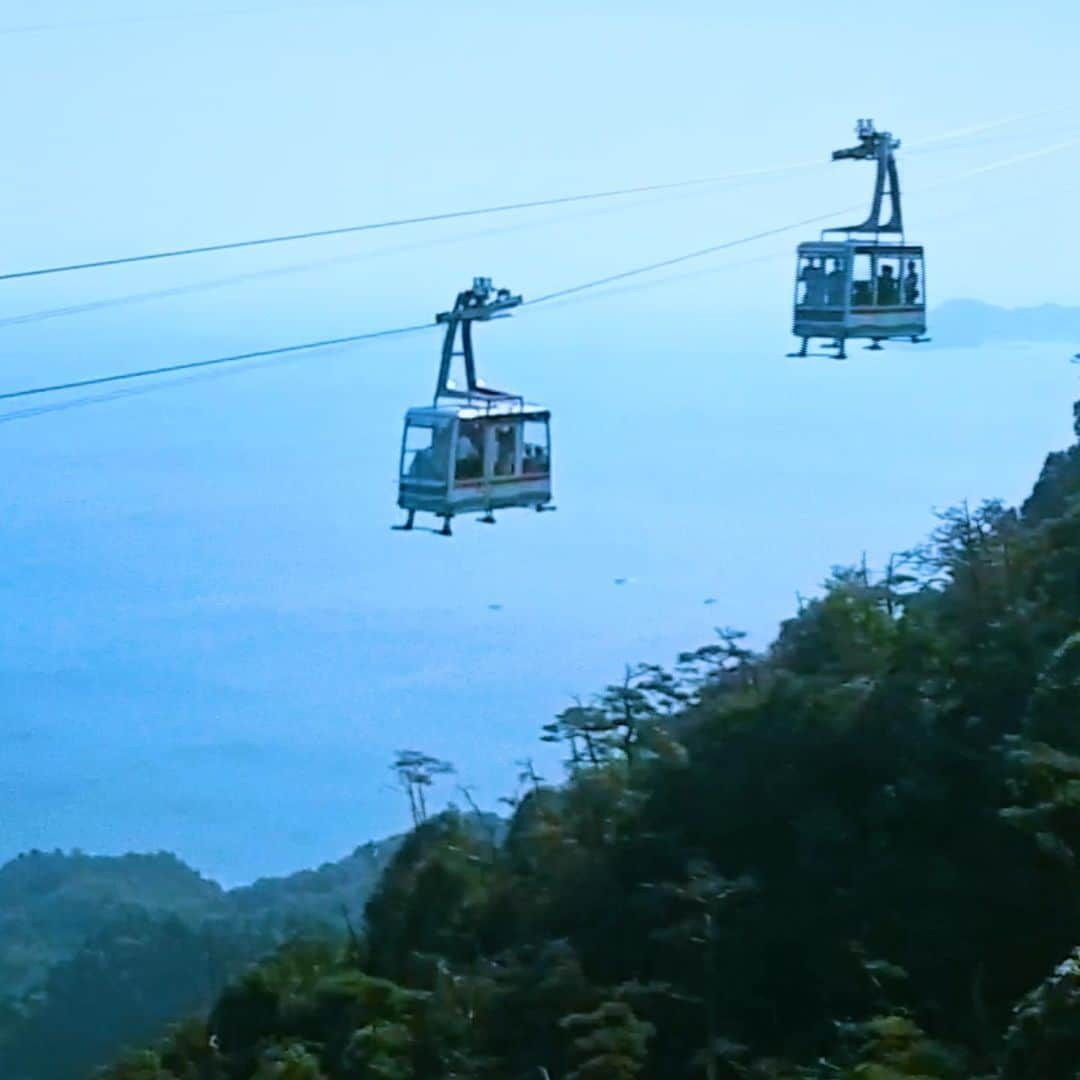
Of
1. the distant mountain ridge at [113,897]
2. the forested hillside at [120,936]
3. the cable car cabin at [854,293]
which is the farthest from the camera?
the distant mountain ridge at [113,897]

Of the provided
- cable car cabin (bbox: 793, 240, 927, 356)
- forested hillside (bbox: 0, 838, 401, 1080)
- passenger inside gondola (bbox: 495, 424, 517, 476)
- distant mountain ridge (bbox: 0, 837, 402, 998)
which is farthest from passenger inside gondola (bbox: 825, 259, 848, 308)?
distant mountain ridge (bbox: 0, 837, 402, 998)

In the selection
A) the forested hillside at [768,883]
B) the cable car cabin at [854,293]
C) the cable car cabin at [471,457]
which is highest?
the cable car cabin at [854,293]

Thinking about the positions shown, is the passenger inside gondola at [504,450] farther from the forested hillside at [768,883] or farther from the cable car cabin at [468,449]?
the forested hillside at [768,883]

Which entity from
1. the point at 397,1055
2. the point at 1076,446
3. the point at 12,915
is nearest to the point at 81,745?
the point at 12,915

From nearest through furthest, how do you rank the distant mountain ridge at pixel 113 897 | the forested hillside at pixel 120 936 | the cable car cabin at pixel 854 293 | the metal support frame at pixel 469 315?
the metal support frame at pixel 469 315
the cable car cabin at pixel 854 293
the forested hillside at pixel 120 936
the distant mountain ridge at pixel 113 897

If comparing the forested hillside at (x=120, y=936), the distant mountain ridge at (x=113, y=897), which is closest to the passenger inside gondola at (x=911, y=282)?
the forested hillside at (x=120, y=936)

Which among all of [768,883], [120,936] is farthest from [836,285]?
[120,936]

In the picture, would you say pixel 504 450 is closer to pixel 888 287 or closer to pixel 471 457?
pixel 471 457
